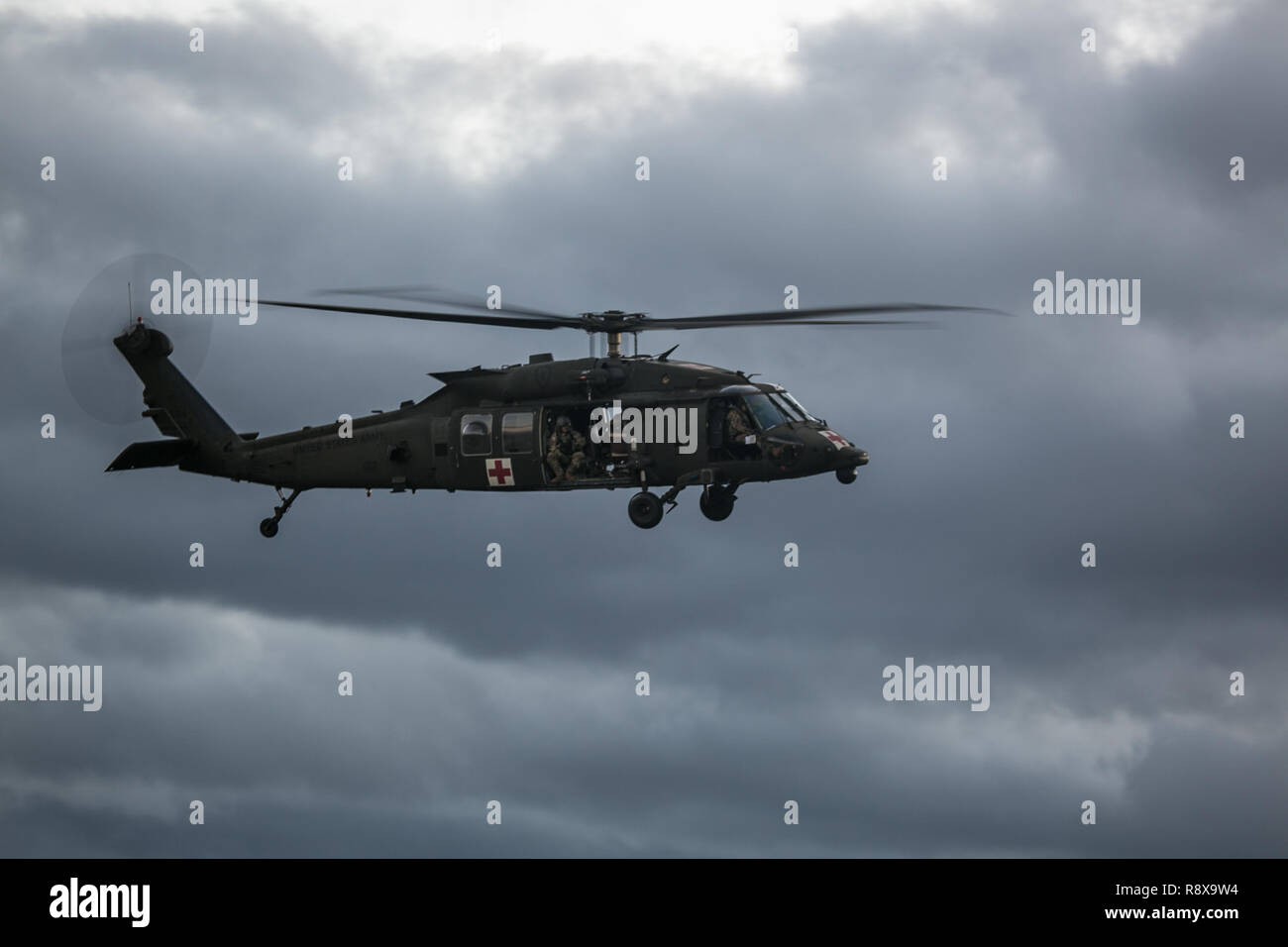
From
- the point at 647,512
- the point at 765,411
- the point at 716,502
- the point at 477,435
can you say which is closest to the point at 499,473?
the point at 477,435

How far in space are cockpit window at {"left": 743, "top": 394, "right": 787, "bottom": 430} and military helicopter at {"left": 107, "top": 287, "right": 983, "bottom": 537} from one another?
3 cm

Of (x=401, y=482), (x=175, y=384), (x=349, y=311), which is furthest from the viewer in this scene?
(x=175, y=384)

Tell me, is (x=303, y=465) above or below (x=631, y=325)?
below

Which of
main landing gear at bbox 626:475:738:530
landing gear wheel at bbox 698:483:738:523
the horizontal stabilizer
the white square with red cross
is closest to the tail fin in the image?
the horizontal stabilizer

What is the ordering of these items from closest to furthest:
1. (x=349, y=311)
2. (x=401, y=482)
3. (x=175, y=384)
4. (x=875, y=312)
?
(x=875, y=312) → (x=349, y=311) → (x=401, y=482) → (x=175, y=384)

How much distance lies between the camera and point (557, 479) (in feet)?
149

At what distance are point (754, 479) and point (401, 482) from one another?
1027 cm

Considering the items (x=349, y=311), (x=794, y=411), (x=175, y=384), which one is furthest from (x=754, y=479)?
(x=175, y=384)

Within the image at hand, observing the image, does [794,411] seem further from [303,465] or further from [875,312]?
[303,465]

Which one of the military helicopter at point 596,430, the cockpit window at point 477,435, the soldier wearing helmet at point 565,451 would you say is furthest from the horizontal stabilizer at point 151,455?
the soldier wearing helmet at point 565,451

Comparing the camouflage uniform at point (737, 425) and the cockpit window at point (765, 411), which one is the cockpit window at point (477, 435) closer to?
the camouflage uniform at point (737, 425)

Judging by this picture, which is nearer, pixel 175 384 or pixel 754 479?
pixel 754 479

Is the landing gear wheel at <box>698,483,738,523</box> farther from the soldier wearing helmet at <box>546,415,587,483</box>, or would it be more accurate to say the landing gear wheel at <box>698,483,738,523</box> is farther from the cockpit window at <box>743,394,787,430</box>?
the soldier wearing helmet at <box>546,415,587,483</box>
